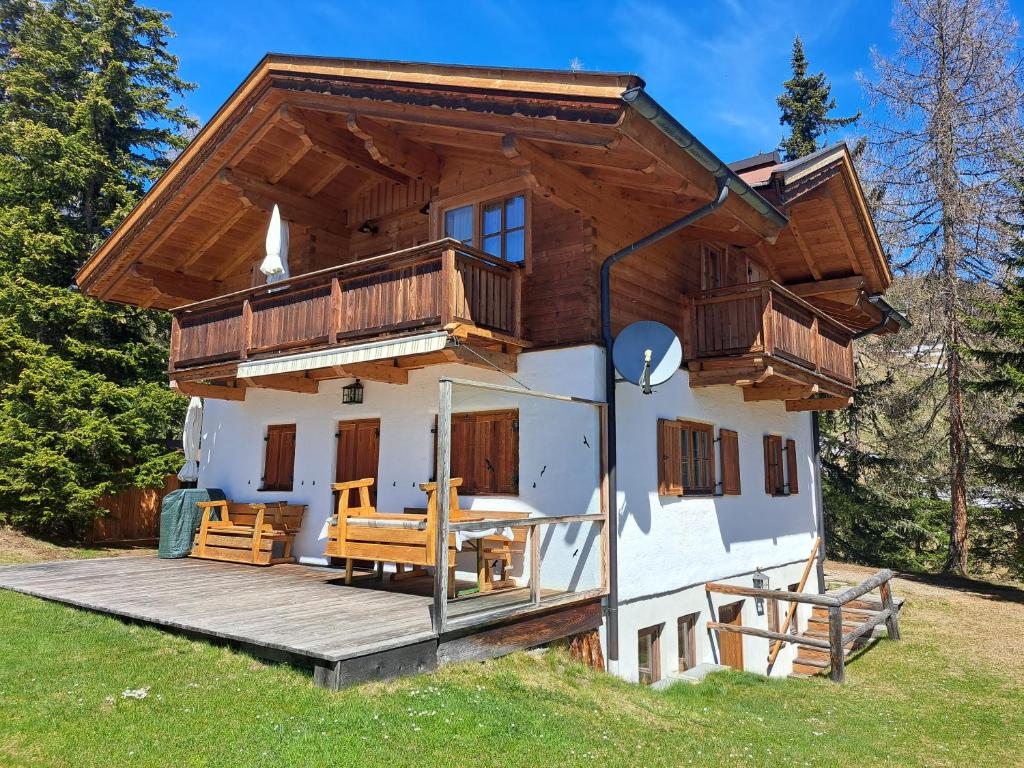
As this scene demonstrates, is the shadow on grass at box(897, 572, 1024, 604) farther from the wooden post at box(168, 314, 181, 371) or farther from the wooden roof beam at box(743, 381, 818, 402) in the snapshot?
the wooden post at box(168, 314, 181, 371)

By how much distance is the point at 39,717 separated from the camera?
4.95 m

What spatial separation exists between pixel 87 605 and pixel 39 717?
2.76m

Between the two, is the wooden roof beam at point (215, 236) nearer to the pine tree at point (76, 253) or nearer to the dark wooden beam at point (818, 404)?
the pine tree at point (76, 253)

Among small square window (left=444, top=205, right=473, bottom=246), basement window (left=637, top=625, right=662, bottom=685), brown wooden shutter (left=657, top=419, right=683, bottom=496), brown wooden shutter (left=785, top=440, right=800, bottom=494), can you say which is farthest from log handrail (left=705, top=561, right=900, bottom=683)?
small square window (left=444, top=205, right=473, bottom=246)

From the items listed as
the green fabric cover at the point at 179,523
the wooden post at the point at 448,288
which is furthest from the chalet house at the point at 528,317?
the green fabric cover at the point at 179,523

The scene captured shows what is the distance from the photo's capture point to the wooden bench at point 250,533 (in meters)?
10.8

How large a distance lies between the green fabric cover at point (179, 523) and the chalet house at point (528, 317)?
94 centimetres

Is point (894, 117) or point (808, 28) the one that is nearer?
point (894, 117)

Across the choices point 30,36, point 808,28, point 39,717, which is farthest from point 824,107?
point 39,717

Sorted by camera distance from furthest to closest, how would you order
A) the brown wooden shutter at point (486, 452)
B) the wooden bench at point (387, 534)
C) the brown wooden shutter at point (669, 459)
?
the brown wooden shutter at point (669, 459), the brown wooden shutter at point (486, 452), the wooden bench at point (387, 534)

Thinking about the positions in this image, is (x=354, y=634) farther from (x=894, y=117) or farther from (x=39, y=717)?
(x=894, y=117)

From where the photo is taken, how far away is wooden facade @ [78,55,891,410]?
820 centimetres

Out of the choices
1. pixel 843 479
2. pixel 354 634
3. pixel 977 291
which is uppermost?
pixel 977 291

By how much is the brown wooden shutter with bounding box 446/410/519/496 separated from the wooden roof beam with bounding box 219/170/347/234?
15.1 ft
